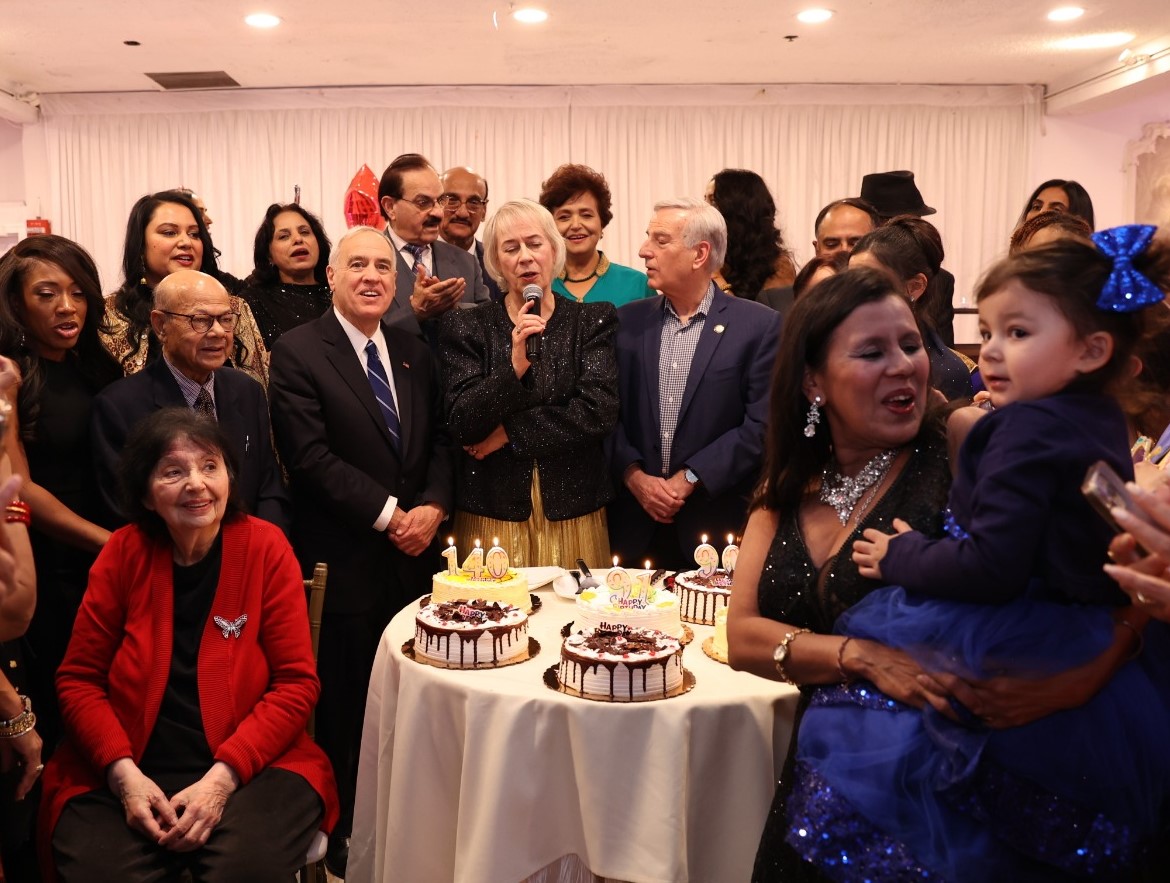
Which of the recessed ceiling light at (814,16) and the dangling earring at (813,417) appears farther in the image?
the recessed ceiling light at (814,16)

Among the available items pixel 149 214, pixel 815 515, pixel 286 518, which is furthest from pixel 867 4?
pixel 815 515

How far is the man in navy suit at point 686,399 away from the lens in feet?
12.1

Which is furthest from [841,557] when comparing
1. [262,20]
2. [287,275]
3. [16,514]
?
[262,20]

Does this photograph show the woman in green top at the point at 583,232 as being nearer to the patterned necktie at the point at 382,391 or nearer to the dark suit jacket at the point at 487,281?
the dark suit jacket at the point at 487,281

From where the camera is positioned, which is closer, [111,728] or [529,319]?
[111,728]

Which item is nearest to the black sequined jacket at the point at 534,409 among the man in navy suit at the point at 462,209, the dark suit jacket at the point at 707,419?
the dark suit jacket at the point at 707,419

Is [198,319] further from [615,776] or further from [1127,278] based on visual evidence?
[1127,278]

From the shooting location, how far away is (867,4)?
650 cm

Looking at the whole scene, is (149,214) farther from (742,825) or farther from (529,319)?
(742,825)

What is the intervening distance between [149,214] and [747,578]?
294cm

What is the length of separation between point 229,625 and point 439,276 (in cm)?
237

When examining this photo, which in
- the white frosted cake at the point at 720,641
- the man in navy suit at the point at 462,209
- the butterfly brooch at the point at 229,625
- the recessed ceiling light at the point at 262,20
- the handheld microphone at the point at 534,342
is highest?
the recessed ceiling light at the point at 262,20

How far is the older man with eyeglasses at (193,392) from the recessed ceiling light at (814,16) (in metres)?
4.74

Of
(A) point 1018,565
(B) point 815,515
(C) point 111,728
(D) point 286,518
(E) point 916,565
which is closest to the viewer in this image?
(A) point 1018,565
